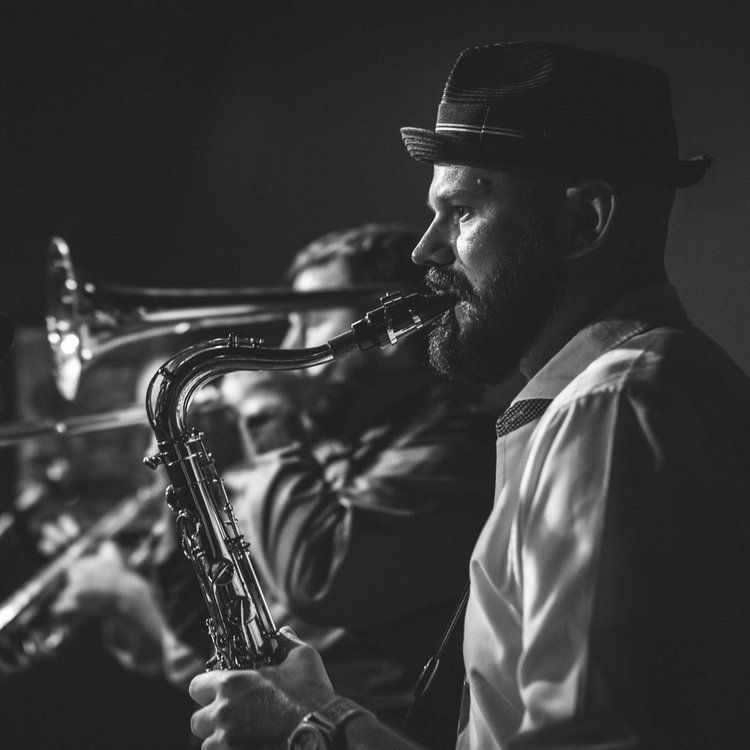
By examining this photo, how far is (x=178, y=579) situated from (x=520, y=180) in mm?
1903

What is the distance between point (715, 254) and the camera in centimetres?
211

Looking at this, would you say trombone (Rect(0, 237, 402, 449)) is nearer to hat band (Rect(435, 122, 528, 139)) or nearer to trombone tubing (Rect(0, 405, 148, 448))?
trombone tubing (Rect(0, 405, 148, 448))

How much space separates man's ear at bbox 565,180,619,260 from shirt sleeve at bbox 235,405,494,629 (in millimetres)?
1255

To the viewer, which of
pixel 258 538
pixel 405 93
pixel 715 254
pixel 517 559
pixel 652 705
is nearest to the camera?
pixel 652 705

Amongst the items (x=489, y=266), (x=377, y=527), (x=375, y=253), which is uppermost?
(x=489, y=266)

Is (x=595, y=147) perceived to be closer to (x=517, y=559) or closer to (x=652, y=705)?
(x=517, y=559)

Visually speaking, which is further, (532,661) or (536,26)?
(536,26)

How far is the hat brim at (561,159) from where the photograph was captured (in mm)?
1263

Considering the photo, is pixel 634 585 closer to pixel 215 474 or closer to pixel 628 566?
pixel 628 566

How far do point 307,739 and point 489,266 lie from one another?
73 centimetres

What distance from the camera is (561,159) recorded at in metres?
1.26

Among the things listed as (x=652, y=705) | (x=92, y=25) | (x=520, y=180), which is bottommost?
(x=652, y=705)

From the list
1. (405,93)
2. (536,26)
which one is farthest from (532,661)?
(405,93)

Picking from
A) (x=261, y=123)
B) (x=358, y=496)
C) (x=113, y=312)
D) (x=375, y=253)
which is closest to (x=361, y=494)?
(x=358, y=496)
